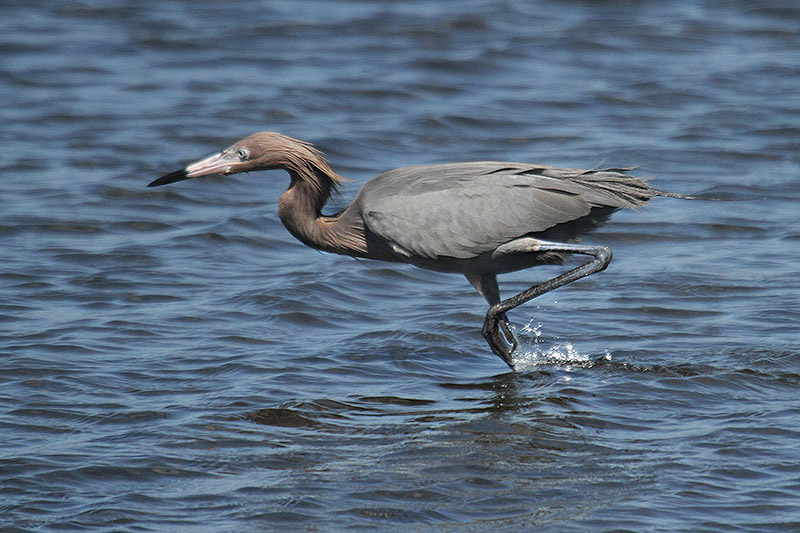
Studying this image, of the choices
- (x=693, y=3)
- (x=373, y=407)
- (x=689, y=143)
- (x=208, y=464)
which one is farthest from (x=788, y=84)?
(x=208, y=464)

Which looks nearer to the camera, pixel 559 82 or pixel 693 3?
pixel 559 82

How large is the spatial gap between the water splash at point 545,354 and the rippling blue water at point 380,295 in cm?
5

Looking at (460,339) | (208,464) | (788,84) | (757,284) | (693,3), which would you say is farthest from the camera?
Answer: (693,3)

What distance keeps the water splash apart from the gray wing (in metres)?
0.85

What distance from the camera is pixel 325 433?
6461mm

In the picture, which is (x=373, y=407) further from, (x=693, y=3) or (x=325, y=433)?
(x=693, y=3)

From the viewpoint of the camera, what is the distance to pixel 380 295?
9.22 metres

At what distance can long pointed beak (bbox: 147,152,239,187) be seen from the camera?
767 centimetres

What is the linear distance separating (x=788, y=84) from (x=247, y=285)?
8761 mm

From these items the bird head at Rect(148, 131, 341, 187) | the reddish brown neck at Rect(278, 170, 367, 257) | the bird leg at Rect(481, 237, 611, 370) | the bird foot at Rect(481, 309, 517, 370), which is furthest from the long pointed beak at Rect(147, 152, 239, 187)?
the bird foot at Rect(481, 309, 517, 370)

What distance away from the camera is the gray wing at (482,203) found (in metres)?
7.38

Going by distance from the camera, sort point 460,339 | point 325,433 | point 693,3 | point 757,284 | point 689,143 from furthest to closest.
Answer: point 693,3, point 689,143, point 757,284, point 460,339, point 325,433

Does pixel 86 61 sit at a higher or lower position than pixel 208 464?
higher

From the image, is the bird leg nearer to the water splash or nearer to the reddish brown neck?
the water splash
